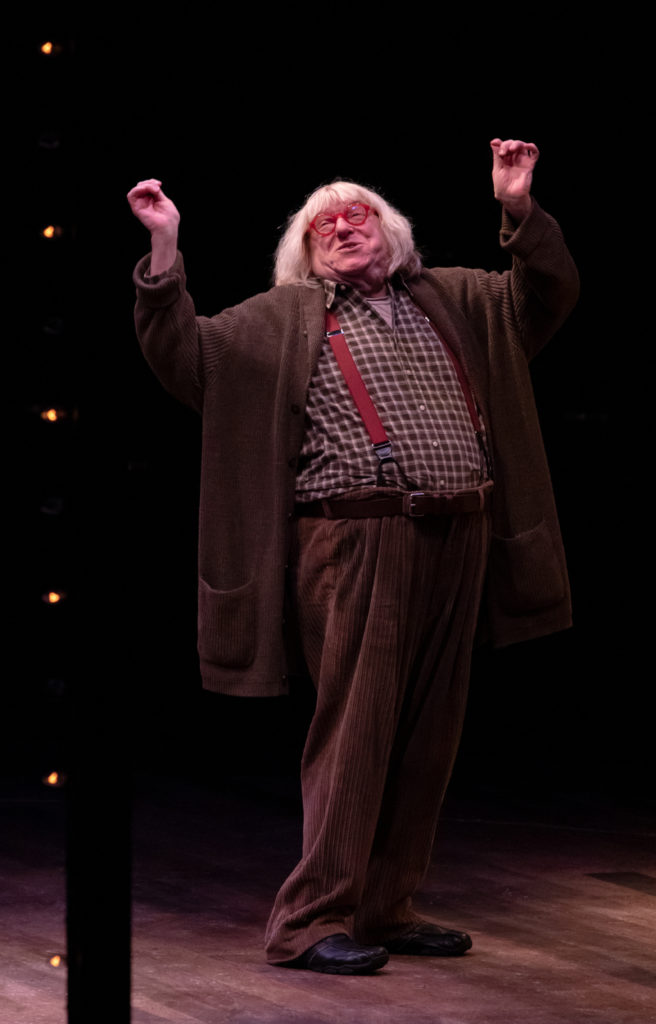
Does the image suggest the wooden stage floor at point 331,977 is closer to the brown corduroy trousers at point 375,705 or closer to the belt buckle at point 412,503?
the brown corduroy trousers at point 375,705

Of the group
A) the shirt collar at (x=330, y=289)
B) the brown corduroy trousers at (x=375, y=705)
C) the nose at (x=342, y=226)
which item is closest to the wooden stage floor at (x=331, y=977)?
the brown corduroy trousers at (x=375, y=705)

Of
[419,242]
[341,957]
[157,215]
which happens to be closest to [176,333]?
[157,215]

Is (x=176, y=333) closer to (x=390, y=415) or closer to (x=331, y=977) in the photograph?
(x=390, y=415)

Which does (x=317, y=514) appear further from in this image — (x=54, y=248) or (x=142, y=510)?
(x=142, y=510)

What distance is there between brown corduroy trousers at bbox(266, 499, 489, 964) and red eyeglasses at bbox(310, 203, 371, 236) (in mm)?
563

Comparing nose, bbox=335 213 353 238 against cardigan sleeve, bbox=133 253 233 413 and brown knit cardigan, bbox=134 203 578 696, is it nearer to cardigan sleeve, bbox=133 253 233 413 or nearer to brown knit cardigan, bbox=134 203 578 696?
brown knit cardigan, bbox=134 203 578 696

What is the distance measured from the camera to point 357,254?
3344mm

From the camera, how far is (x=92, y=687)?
6.49ft

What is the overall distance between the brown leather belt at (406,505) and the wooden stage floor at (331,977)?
80 cm

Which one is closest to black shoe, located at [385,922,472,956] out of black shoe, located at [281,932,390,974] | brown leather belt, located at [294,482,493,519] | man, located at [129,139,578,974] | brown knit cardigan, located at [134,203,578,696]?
man, located at [129,139,578,974]

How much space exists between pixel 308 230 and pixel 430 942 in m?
1.34

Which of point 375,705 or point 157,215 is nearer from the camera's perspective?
point 157,215

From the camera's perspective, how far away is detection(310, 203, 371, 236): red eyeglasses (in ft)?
11.0

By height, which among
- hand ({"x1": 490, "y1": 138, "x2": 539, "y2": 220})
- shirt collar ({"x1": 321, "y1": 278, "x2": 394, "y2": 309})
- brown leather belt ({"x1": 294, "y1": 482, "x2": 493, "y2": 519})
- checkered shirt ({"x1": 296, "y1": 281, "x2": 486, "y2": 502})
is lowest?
brown leather belt ({"x1": 294, "y1": 482, "x2": 493, "y2": 519})
